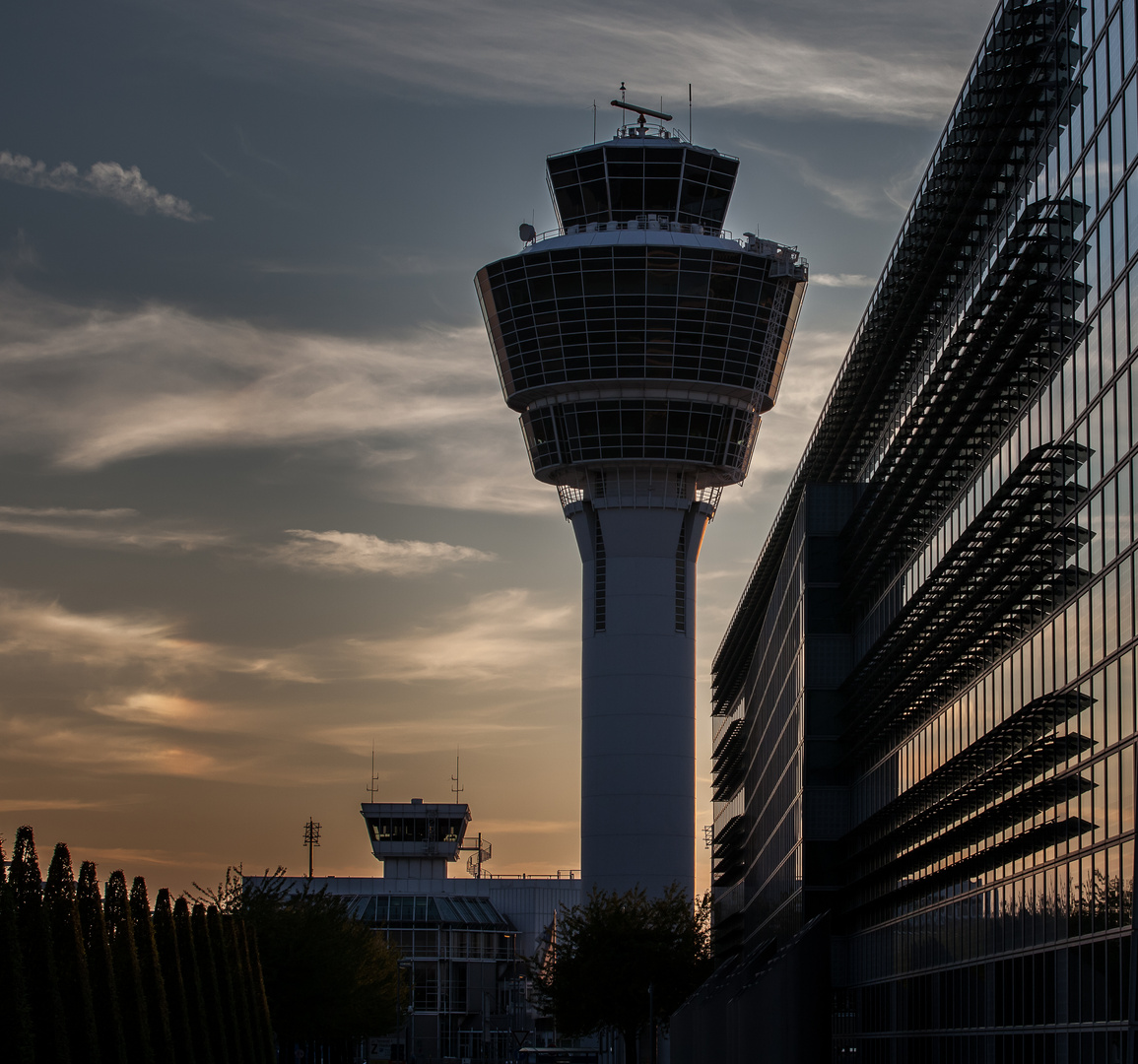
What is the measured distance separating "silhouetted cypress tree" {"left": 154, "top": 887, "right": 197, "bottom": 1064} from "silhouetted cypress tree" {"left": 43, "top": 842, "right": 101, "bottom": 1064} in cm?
1010

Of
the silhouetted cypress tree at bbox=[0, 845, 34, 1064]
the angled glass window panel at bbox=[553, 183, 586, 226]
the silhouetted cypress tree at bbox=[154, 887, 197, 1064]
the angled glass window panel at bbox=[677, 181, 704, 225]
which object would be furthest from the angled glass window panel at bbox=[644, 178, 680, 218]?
the silhouetted cypress tree at bbox=[0, 845, 34, 1064]

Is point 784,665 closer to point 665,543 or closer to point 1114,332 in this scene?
point 665,543

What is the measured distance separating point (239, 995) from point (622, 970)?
37840 millimetres

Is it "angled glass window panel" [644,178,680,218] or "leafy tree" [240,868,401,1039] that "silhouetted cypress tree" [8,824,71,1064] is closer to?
"leafy tree" [240,868,401,1039]

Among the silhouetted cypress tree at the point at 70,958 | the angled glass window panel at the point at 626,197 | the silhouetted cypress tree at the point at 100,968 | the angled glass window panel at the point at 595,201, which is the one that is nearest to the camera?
the silhouetted cypress tree at the point at 70,958

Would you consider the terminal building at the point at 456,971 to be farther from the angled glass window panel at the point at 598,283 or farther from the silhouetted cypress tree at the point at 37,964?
the silhouetted cypress tree at the point at 37,964

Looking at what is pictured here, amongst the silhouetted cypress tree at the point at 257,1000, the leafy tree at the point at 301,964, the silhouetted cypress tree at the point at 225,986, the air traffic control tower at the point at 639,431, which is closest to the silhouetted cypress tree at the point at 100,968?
the silhouetted cypress tree at the point at 225,986

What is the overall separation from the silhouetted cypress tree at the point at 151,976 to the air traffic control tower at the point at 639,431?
70904mm

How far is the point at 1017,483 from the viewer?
48156 mm

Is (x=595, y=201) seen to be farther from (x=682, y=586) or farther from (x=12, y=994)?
(x=12, y=994)

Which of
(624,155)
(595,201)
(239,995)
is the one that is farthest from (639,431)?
(239,995)

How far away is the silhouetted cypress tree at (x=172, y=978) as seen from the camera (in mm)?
51656

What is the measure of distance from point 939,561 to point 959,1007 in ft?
45.3

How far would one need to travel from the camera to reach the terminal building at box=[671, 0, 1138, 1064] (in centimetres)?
4197
